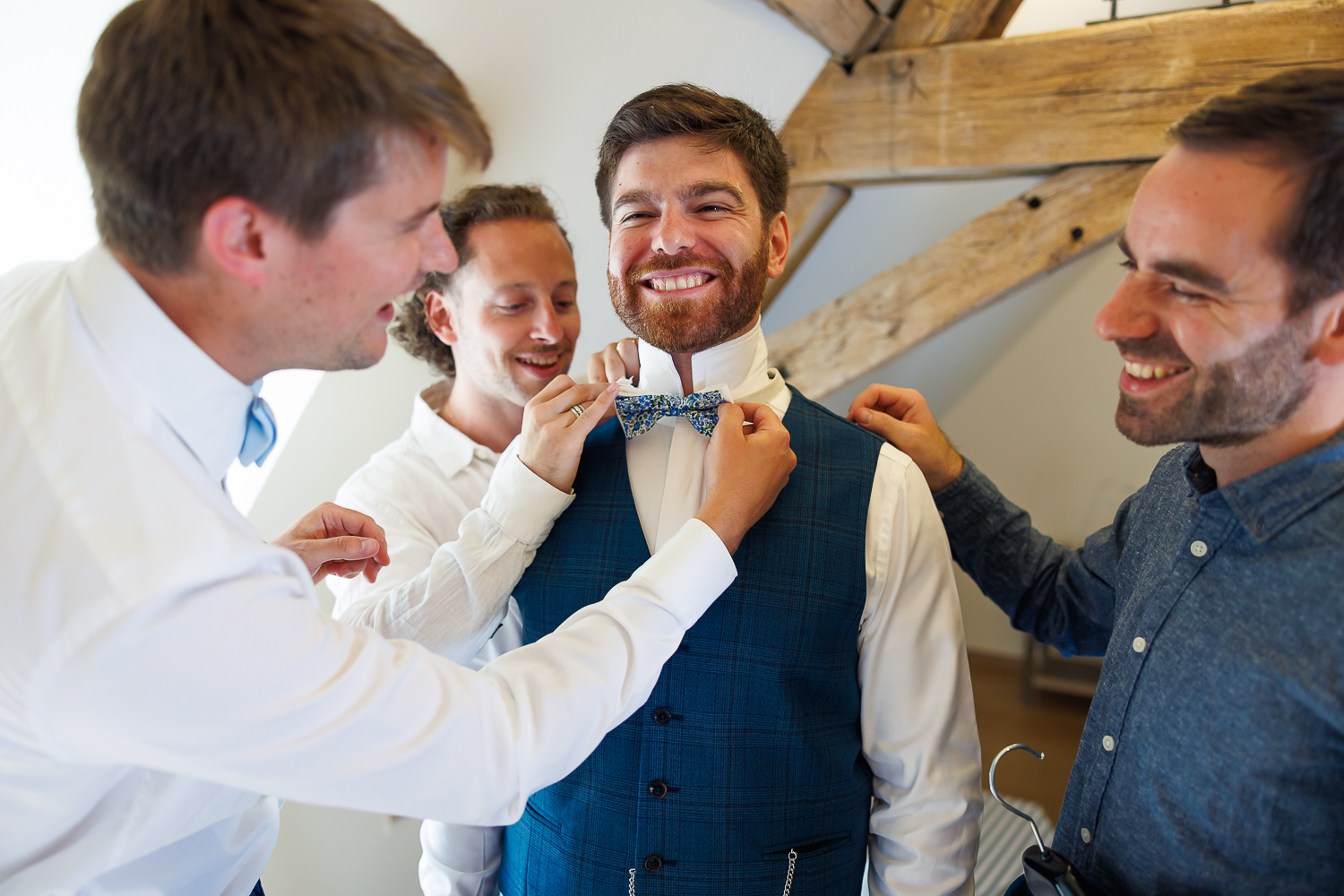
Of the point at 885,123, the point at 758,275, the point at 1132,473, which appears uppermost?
the point at 885,123

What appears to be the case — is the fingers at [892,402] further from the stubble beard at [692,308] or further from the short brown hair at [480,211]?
the short brown hair at [480,211]

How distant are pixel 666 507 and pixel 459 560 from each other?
13.8 inches

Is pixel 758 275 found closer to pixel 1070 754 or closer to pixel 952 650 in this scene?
pixel 952 650

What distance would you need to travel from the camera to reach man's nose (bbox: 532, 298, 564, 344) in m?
1.92

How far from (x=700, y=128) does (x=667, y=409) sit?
1.56 feet

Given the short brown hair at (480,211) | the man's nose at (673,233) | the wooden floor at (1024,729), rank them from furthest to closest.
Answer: the wooden floor at (1024,729)
the short brown hair at (480,211)
the man's nose at (673,233)

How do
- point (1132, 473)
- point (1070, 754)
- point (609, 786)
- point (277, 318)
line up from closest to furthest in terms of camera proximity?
point (277, 318) < point (609, 786) < point (1070, 754) < point (1132, 473)

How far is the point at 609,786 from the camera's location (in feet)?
4.39

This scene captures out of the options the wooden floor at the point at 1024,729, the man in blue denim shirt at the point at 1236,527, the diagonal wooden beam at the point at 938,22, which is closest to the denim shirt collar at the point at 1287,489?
the man in blue denim shirt at the point at 1236,527

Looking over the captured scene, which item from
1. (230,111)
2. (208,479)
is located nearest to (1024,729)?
(208,479)

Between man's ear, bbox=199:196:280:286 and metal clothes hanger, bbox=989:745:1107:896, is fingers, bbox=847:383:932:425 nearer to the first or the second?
metal clothes hanger, bbox=989:745:1107:896

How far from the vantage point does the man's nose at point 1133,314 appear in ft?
3.62

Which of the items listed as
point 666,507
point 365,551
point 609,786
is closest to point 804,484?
point 666,507

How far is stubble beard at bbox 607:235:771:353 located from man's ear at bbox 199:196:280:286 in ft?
1.95
